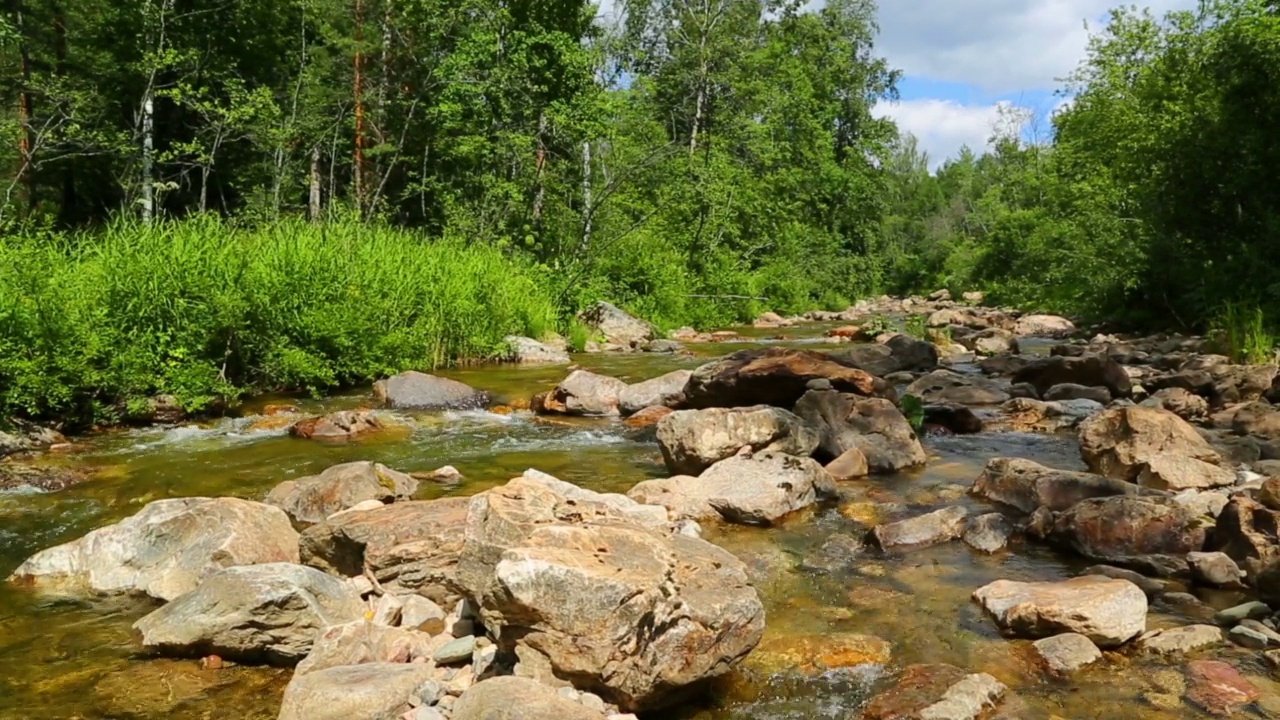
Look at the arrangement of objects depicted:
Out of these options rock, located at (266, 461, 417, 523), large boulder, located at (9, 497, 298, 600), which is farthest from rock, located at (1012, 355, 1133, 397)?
large boulder, located at (9, 497, 298, 600)

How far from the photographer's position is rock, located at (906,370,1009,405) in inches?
469

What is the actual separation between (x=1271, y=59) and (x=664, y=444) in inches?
661

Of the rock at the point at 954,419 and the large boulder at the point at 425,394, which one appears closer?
the rock at the point at 954,419

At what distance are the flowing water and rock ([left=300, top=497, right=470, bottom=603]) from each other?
0.90 metres

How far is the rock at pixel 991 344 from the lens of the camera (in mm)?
18859

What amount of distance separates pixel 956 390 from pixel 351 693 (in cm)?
1040

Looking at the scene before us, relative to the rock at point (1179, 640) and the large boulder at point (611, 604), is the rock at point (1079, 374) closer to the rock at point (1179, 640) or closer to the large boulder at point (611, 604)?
the rock at point (1179, 640)

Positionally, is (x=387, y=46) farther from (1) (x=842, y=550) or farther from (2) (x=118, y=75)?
(1) (x=842, y=550)

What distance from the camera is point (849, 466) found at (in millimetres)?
8203

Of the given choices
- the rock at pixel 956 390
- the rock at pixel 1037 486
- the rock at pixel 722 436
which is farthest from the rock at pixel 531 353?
the rock at pixel 1037 486

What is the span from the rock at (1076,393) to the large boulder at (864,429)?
152 inches

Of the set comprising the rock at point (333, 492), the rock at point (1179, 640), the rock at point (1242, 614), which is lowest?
the rock at point (333, 492)

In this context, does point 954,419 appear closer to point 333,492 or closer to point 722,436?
point 722,436

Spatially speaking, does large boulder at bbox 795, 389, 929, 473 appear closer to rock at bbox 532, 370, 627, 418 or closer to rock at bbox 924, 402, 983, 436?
rock at bbox 924, 402, 983, 436
